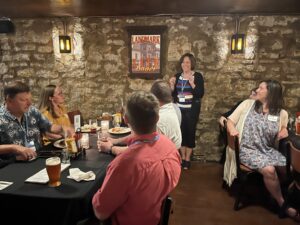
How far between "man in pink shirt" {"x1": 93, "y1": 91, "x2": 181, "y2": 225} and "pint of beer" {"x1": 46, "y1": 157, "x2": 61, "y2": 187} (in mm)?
334

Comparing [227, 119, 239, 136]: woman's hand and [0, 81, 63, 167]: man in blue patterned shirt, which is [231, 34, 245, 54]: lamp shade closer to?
[227, 119, 239, 136]: woman's hand

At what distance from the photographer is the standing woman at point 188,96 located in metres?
3.83

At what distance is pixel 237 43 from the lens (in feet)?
12.1

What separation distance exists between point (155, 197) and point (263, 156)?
6.11 ft

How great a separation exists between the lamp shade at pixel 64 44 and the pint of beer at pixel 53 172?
115 inches

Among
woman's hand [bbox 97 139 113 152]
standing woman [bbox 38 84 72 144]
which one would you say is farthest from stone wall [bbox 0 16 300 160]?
woman's hand [bbox 97 139 113 152]

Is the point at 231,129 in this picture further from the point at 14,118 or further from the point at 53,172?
the point at 14,118

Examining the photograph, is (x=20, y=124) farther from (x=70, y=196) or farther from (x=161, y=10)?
(x=161, y=10)

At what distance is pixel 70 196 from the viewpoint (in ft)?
4.58

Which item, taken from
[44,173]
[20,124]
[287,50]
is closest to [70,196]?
[44,173]

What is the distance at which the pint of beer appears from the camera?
1495 millimetres

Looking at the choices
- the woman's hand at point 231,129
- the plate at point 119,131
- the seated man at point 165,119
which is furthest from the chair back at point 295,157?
the plate at point 119,131

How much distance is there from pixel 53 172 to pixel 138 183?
0.55m

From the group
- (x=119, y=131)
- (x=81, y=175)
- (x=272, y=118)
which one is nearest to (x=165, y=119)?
(x=119, y=131)
